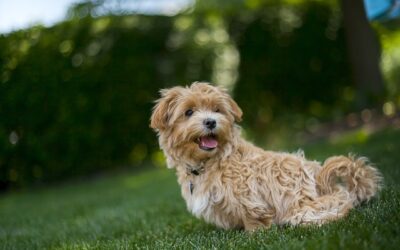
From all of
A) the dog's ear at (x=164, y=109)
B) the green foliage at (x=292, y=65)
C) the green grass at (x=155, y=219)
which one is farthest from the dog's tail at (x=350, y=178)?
the green foliage at (x=292, y=65)

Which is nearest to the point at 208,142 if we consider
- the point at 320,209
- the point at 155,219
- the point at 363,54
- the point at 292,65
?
the point at 320,209

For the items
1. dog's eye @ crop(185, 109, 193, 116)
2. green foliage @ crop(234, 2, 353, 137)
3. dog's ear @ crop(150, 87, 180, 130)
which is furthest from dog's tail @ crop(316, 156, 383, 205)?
green foliage @ crop(234, 2, 353, 137)

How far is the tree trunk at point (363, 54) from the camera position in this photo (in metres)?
12.0

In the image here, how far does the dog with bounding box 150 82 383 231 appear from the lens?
15.7 feet

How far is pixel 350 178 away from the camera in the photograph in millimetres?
5070

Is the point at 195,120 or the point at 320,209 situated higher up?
the point at 195,120

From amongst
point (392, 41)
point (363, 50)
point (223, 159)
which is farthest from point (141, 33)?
point (223, 159)

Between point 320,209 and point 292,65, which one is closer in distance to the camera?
point 320,209

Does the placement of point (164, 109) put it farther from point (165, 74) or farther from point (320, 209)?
point (165, 74)

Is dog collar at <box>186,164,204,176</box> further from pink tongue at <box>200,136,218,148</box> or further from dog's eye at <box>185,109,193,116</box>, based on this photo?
dog's eye at <box>185,109,193,116</box>

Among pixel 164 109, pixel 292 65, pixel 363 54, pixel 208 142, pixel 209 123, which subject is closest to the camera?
pixel 209 123

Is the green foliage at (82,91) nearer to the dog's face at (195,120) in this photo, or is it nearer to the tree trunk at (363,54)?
the tree trunk at (363,54)

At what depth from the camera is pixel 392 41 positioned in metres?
15.2

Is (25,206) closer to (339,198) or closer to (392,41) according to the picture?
(339,198)
